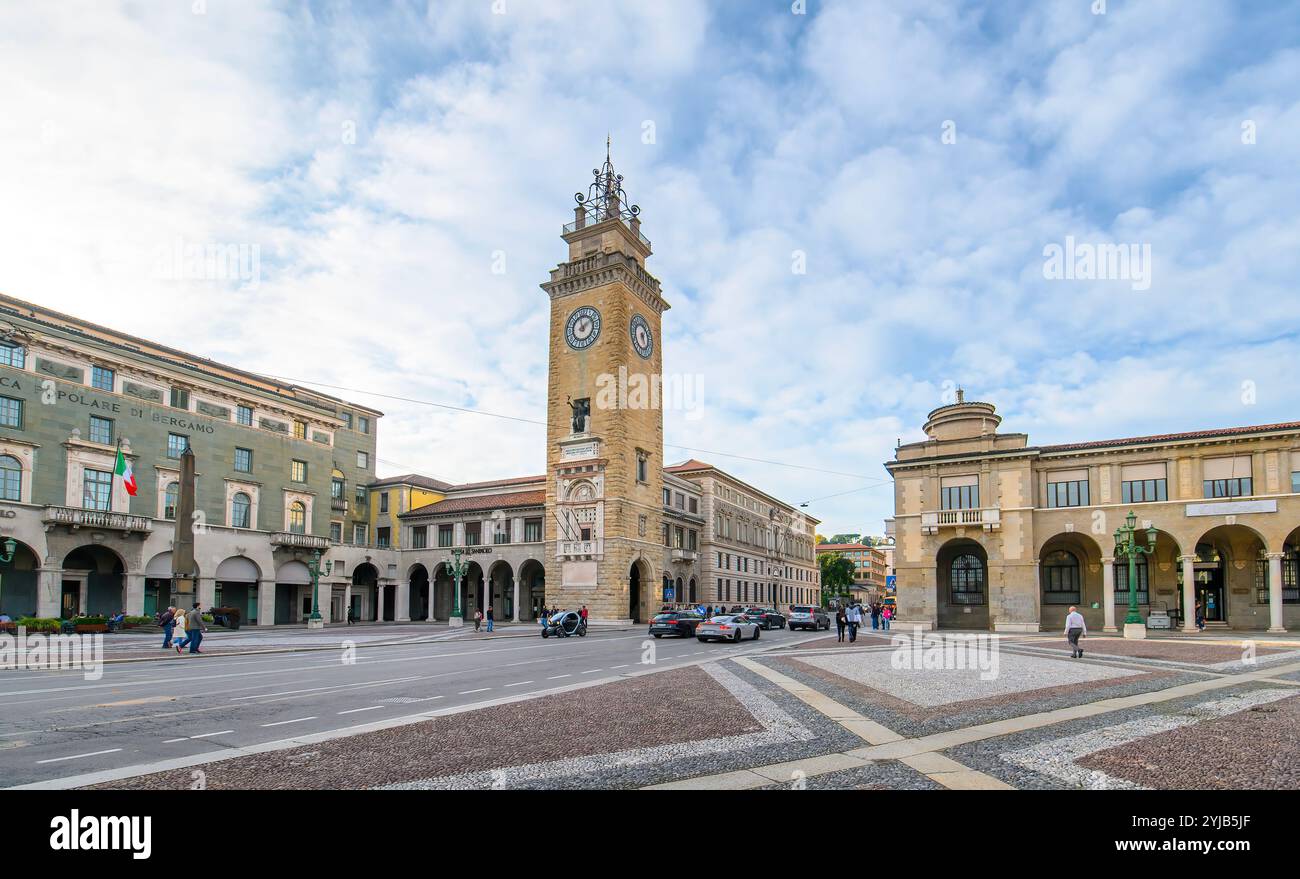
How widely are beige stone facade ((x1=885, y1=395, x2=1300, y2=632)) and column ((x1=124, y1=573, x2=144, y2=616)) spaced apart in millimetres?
44474

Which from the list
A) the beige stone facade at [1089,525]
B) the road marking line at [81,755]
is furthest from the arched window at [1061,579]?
the road marking line at [81,755]

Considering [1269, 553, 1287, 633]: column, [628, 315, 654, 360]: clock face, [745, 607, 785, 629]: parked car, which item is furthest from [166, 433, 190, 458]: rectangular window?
[1269, 553, 1287, 633]: column

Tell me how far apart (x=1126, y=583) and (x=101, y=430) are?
2343 inches

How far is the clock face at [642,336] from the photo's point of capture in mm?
63250

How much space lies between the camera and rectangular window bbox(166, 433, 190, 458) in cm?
5041

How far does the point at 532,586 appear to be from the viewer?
68250mm

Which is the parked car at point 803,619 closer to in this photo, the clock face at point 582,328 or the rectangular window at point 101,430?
the clock face at point 582,328

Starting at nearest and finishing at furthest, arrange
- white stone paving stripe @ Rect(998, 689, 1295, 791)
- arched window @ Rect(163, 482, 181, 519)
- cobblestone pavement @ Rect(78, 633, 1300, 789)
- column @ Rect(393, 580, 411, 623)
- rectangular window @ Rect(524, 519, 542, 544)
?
white stone paving stripe @ Rect(998, 689, 1295, 791), cobblestone pavement @ Rect(78, 633, 1300, 789), arched window @ Rect(163, 482, 181, 519), rectangular window @ Rect(524, 519, 542, 544), column @ Rect(393, 580, 411, 623)

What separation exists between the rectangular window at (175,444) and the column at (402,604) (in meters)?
23.7

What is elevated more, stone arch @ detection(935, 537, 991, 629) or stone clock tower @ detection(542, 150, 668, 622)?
stone clock tower @ detection(542, 150, 668, 622)

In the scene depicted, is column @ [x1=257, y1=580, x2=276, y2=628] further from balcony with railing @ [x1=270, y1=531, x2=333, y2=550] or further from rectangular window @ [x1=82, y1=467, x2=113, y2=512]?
rectangular window @ [x1=82, y1=467, x2=113, y2=512]

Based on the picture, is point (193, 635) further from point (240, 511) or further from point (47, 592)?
point (240, 511)

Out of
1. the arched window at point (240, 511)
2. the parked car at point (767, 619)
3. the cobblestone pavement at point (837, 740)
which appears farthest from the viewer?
the arched window at point (240, 511)

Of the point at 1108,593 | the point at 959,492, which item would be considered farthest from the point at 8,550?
the point at 1108,593
